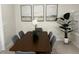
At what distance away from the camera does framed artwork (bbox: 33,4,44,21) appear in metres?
4.98

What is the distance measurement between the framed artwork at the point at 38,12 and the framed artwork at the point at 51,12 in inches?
8.0

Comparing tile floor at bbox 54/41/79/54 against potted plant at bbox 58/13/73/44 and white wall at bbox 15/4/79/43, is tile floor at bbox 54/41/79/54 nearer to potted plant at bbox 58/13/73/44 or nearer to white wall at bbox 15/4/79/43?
potted plant at bbox 58/13/73/44

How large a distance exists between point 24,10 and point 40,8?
2.14 ft

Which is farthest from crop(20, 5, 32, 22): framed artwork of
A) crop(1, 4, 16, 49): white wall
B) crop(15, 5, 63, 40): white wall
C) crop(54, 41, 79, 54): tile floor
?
crop(54, 41, 79, 54): tile floor

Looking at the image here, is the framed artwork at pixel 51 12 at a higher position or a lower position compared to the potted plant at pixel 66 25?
higher

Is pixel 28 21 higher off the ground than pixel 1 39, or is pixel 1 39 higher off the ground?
pixel 28 21

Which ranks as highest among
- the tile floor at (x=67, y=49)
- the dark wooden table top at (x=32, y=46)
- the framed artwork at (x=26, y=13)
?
the framed artwork at (x=26, y=13)

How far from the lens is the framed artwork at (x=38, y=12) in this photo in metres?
4.98

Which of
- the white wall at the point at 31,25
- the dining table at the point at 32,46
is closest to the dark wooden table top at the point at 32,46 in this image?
the dining table at the point at 32,46

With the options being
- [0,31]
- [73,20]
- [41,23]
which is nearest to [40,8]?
[41,23]

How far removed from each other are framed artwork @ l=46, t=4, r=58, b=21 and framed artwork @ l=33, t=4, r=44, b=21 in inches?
8.0

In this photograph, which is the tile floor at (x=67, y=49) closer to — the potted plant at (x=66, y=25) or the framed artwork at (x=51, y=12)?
the potted plant at (x=66, y=25)
